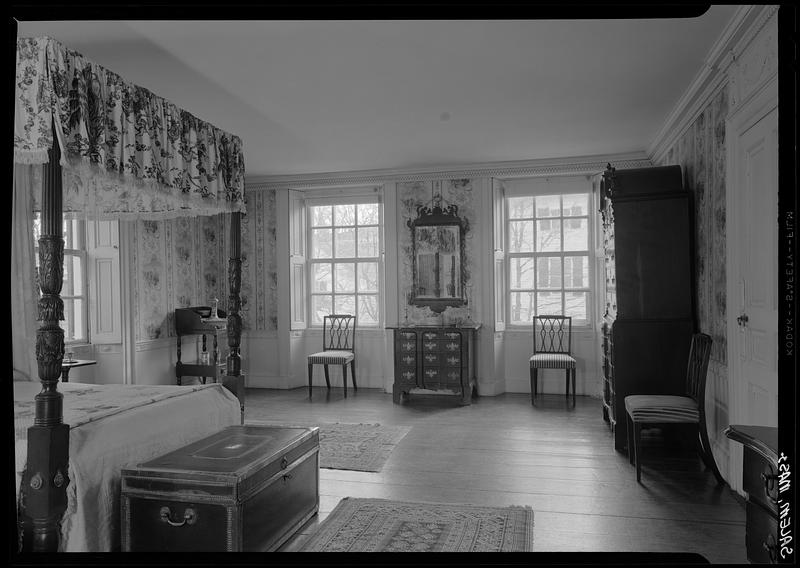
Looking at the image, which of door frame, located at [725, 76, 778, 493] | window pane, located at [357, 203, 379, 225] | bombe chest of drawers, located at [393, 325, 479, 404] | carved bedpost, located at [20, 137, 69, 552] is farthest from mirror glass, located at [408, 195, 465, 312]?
carved bedpost, located at [20, 137, 69, 552]

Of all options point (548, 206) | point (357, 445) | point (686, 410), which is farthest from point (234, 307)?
point (548, 206)

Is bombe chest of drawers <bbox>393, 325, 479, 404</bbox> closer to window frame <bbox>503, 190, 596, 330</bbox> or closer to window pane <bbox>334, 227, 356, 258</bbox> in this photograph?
window frame <bbox>503, 190, 596, 330</bbox>

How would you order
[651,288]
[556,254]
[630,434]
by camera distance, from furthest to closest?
[556,254]
[651,288]
[630,434]

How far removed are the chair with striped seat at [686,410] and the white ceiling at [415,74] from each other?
6.81 feet

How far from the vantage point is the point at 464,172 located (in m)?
7.30

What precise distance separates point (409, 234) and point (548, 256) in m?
1.83

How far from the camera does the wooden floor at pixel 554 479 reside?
314 centimetres

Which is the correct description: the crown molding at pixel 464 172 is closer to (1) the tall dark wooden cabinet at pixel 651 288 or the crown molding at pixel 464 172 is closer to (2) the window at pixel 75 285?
(1) the tall dark wooden cabinet at pixel 651 288

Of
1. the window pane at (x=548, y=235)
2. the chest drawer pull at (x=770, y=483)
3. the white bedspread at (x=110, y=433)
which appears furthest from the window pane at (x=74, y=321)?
the chest drawer pull at (x=770, y=483)

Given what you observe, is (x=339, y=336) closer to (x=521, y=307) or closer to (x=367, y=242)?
(x=367, y=242)

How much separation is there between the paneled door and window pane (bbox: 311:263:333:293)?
17.6ft
